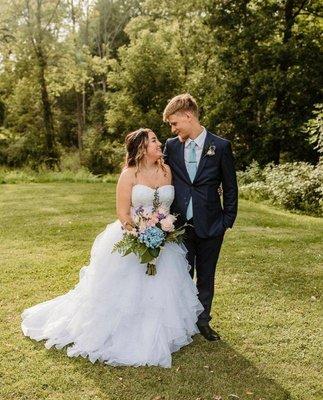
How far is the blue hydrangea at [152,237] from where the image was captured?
5.00 metres

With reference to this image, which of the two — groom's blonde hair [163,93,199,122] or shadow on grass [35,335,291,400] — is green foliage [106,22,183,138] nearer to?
groom's blonde hair [163,93,199,122]

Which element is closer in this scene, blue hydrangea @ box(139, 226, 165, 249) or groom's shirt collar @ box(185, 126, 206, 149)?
blue hydrangea @ box(139, 226, 165, 249)

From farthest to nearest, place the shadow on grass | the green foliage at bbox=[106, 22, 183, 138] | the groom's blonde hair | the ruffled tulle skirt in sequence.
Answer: the green foliage at bbox=[106, 22, 183, 138]
the ruffled tulle skirt
the groom's blonde hair
the shadow on grass

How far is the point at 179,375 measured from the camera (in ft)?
15.9

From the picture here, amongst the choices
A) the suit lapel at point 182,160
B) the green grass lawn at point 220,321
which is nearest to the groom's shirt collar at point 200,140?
the suit lapel at point 182,160

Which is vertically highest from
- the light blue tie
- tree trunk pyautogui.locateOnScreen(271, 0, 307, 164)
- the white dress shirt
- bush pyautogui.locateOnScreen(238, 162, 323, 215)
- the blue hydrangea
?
tree trunk pyautogui.locateOnScreen(271, 0, 307, 164)

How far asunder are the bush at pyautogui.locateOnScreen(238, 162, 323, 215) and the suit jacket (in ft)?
29.9

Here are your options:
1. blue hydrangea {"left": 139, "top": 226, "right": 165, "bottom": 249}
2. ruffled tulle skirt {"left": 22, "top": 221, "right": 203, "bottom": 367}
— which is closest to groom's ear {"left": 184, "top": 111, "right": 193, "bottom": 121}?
blue hydrangea {"left": 139, "top": 226, "right": 165, "bottom": 249}

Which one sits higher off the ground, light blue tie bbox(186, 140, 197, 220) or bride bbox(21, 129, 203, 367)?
light blue tie bbox(186, 140, 197, 220)

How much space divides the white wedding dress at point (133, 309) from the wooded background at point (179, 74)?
11.7 metres

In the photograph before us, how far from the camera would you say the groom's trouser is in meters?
5.43

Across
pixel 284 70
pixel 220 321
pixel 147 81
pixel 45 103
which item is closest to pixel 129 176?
pixel 220 321

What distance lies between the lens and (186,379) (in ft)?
15.7

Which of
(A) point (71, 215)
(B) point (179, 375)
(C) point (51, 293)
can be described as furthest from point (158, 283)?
(A) point (71, 215)
